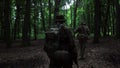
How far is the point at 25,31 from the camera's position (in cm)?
Answer: 2431

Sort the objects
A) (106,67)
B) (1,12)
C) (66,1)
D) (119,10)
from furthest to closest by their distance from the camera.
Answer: (66,1)
(1,12)
(119,10)
(106,67)

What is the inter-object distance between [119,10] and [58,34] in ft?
76.0

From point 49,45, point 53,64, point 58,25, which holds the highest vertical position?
point 58,25

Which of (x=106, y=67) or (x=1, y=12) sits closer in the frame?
(x=106, y=67)

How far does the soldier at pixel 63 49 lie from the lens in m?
5.73

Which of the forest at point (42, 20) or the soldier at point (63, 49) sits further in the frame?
the forest at point (42, 20)

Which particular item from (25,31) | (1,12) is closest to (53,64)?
(25,31)

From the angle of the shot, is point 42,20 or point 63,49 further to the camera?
point 42,20

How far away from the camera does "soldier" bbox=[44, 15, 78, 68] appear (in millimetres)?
5730

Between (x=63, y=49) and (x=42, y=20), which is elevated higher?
(x=42, y=20)

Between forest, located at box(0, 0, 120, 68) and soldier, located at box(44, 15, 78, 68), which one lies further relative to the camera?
forest, located at box(0, 0, 120, 68)

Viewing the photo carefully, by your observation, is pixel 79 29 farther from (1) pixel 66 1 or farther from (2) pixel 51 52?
(1) pixel 66 1

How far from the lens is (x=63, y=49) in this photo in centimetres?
584

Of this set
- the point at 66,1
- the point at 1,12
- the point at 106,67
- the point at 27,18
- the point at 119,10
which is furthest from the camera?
the point at 66,1
